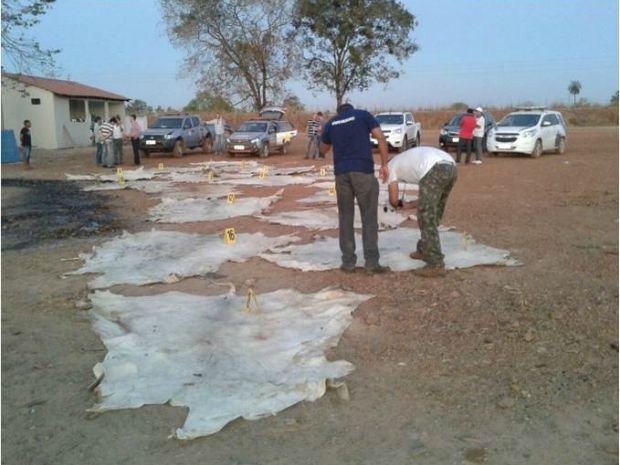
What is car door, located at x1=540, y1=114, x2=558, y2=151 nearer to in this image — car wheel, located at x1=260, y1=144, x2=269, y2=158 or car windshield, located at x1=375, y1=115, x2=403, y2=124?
car windshield, located at x1=375, y1=115, x2=403, y2=124

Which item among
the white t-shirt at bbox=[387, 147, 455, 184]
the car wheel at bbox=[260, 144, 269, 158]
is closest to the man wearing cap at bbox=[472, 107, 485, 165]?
the car wheel at bbox=[260, 144, 269, 158]

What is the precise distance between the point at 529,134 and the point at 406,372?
60.8ft

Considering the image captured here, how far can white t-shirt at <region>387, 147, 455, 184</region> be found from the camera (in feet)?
19.8

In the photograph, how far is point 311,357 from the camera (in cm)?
420

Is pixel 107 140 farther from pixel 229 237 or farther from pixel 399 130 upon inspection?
pixel 229 237

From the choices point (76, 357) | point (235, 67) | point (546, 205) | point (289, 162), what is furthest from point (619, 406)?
point (235, 67)

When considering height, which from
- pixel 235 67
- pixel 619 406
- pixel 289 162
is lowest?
pixel 619 406

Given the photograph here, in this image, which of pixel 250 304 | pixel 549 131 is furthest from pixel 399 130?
pixel 250 304

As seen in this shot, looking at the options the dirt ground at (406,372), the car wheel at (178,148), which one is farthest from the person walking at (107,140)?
the dirt ground at (406,372)

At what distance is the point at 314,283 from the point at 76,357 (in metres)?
2.43

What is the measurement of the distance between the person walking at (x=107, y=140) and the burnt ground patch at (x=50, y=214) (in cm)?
489

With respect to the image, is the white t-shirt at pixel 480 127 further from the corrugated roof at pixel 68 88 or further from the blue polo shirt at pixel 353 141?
the corrugated roof at pixel 68 88

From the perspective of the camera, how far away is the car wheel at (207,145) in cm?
2717

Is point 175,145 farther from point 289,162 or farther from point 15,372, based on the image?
point 15,372
